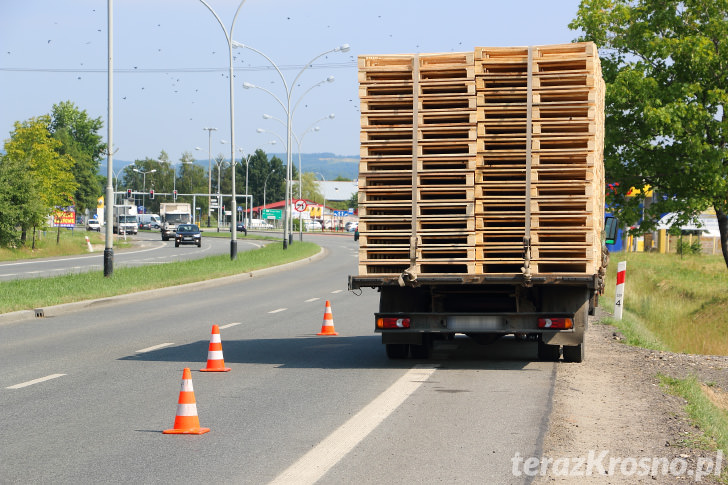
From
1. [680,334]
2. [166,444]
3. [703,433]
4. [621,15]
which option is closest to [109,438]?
[166,444]

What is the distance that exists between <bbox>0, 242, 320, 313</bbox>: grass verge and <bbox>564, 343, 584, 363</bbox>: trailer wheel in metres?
10.8

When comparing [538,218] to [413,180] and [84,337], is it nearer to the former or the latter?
[413,180]

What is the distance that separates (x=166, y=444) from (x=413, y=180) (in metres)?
5.02

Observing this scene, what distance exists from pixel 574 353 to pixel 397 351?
2111 millimetres

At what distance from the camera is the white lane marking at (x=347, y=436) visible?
6.09 meters

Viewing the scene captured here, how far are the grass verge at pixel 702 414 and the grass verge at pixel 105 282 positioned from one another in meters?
12.4

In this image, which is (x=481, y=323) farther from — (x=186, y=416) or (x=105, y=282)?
(x=105, y=282)

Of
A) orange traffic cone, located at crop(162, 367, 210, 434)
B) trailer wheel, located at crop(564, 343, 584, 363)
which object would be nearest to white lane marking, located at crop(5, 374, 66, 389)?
orange traffic cone, located at crop(162, 367, 210, 434)

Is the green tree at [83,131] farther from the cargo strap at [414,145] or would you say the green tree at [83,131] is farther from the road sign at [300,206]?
the cargo strap at [414,145]

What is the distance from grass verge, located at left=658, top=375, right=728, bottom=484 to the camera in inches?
281

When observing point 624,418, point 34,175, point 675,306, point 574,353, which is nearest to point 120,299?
point 574,353

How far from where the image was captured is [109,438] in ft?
23.9

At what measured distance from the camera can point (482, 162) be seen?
1115 cm

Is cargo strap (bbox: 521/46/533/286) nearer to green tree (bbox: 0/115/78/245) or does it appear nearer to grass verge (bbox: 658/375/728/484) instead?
grass verge (bbox: 658/375/728/484)
